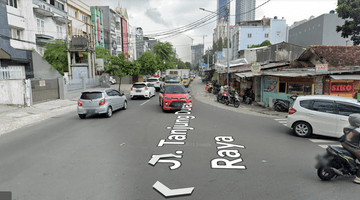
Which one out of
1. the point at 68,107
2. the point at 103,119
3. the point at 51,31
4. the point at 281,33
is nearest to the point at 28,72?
the point at 51,31

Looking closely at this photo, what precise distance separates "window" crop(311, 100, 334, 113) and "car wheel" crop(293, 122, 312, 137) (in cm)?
67

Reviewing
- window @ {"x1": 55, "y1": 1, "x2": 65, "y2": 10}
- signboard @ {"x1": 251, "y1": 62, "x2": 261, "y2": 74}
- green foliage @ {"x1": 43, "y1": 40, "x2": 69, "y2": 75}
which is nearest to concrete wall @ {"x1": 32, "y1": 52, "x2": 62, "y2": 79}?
green foliage @ {"x1": 43, "y1": 40, "x2": 69, "y2": 75}

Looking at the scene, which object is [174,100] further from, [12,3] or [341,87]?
[12,3]

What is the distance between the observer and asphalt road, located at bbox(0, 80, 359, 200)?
166 inches

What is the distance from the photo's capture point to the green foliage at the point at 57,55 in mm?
26375

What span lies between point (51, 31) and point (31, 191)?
31425 millimetres

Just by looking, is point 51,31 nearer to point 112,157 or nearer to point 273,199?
point 112,157

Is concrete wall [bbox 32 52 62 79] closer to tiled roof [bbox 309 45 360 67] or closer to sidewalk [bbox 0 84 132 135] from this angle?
sidewalk [bbox 0 84 132 135]

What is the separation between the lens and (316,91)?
1348 cm

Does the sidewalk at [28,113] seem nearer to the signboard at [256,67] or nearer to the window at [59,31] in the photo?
the signboard at [256,67]

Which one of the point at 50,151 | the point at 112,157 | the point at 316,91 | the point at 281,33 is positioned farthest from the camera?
the point at 281,33

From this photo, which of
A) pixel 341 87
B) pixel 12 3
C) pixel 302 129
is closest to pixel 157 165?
pixel 302 129

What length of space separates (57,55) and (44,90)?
450 inches

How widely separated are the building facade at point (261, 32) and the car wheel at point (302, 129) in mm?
51994
